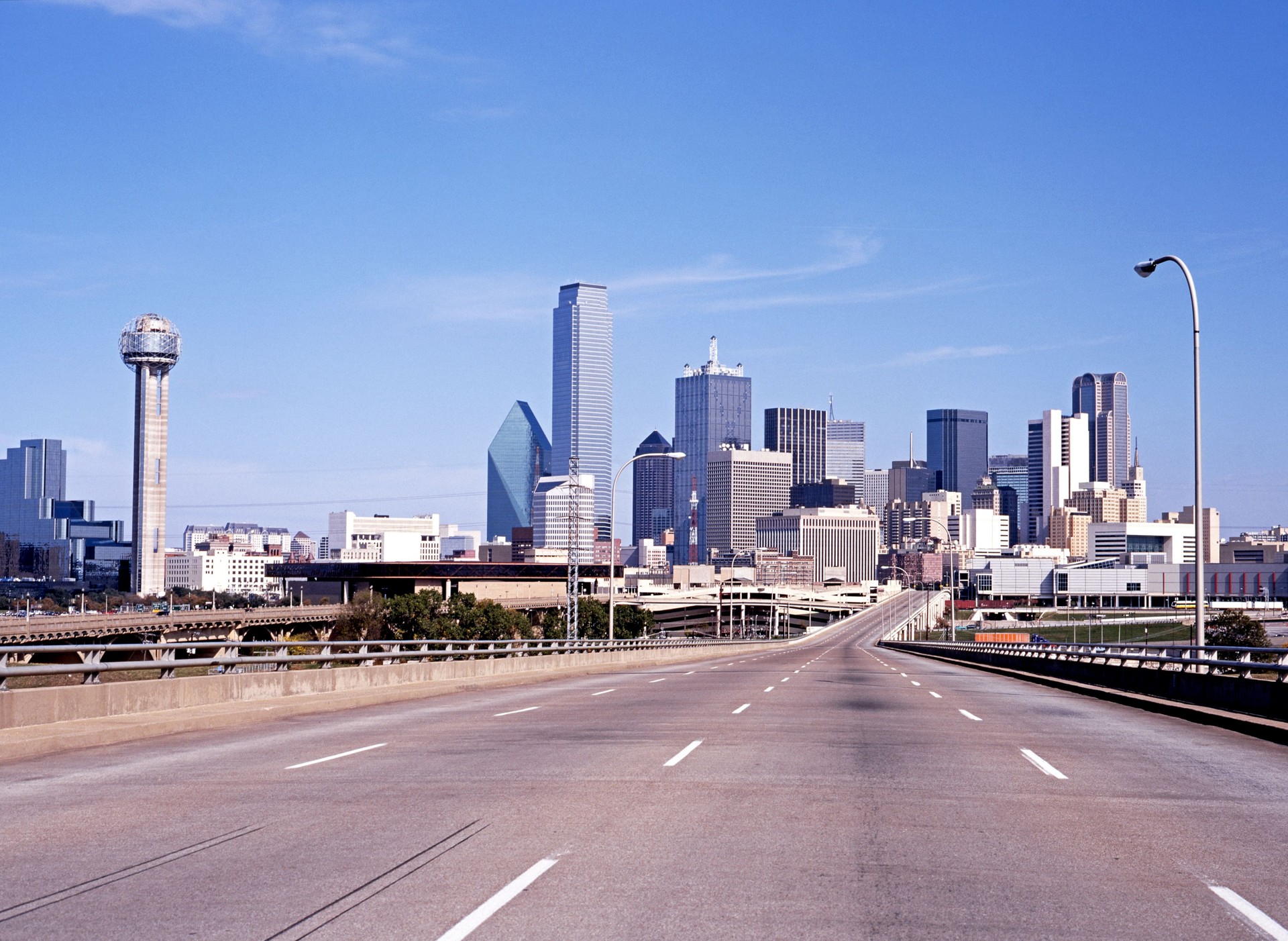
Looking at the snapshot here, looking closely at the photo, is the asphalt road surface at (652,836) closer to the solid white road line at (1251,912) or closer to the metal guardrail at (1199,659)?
the solid white road line at (1251,912)

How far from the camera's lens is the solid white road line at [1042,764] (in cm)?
1438

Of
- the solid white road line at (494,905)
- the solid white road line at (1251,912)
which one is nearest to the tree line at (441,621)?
the solid white road line at (494,905)

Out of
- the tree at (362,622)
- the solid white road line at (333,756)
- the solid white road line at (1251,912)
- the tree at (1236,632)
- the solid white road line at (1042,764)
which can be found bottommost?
the tree at (362,622)

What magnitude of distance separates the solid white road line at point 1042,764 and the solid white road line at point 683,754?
4.00 meters

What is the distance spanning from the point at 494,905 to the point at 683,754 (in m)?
8.22

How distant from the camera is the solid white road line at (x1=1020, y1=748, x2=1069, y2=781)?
14.4m

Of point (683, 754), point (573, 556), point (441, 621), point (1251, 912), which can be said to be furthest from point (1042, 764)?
point (441, 621)

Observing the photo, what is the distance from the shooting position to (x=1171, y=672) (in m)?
26.4

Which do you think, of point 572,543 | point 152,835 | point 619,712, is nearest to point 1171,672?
point 619,712

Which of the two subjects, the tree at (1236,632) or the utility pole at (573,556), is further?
the tree at (1236,632)

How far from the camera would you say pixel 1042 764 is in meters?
15.4

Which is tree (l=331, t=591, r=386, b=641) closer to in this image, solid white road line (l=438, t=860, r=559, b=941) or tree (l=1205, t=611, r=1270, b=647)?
tree (l=1205, t=611, r=1270, b=647)

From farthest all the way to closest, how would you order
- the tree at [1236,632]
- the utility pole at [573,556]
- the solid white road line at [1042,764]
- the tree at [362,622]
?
the tree at [362,622]
the tree at [1236,632]
the utility pole at [573,556]
the solid white road line at [1042,764]

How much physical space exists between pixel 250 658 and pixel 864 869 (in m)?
18.2
